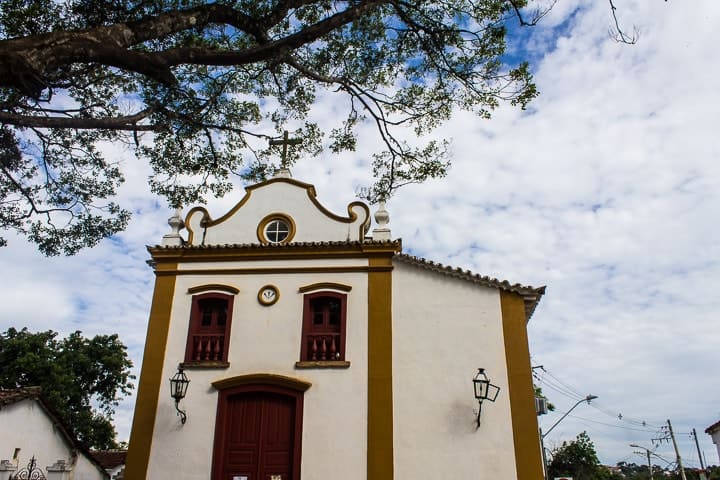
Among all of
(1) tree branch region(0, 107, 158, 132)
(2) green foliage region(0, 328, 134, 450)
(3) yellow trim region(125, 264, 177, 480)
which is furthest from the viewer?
(2) green foliage region(0, 328, 134, 450)

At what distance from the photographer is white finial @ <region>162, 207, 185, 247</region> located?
1295cm

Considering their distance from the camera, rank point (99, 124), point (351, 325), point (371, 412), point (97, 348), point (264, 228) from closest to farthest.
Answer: point (99, 124), point (371, 412), point (351, 325), point (264, 228), point (97, 348)

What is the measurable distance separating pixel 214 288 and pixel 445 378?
533 cm

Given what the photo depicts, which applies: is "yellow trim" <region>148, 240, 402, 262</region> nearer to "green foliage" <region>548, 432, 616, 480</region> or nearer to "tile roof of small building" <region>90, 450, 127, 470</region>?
"tile roof of small building" <region>90, 450, 127, 470</region>

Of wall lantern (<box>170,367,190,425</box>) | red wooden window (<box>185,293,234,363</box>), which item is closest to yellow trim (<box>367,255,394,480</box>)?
red wooden window (<box>185,293,234,363</box>)

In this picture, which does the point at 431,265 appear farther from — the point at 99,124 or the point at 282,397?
the point at 99,124

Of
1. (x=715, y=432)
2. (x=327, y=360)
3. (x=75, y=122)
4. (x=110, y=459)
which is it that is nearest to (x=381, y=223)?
(x=327, y=360)

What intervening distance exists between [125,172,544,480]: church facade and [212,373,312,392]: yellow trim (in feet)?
0.08

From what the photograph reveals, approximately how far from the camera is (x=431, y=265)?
39.2 ft

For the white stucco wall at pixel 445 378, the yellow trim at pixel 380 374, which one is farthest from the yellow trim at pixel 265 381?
the white stucco wall at pixel 445 378

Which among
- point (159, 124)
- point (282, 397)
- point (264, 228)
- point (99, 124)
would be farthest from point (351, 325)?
point (99, 124)

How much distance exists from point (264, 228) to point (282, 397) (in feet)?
12.8

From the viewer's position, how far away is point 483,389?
10766 mm

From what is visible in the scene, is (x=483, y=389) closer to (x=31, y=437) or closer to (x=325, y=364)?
(x=325, y=364)
